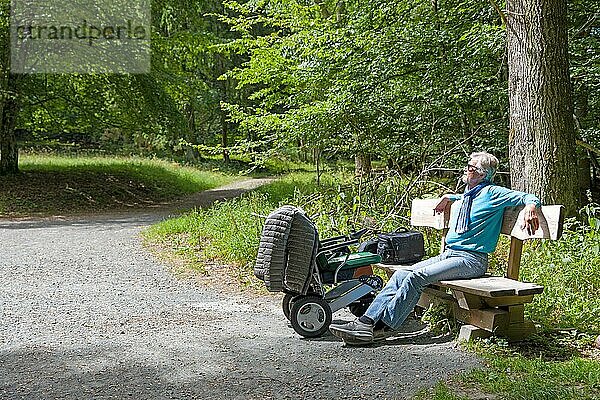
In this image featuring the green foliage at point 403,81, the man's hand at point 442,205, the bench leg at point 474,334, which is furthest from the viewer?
the green foliage at point 403,81

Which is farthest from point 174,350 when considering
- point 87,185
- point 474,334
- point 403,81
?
point 87,185

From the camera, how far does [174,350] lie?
544 cm

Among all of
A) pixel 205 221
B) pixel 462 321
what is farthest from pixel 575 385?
pixel 205 221

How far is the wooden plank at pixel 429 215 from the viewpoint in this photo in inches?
256

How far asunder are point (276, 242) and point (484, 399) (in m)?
2.08

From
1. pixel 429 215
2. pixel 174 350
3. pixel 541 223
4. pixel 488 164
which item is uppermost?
pixel 488 164

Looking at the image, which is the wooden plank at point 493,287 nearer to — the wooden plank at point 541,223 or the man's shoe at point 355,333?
the wooden plank at point 541,223

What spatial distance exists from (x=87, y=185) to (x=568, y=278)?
58.2 feet

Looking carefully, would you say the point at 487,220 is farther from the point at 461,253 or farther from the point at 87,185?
the point at 87,185

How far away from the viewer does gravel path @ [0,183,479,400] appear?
14.8 feet

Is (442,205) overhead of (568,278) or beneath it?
Answer: overhead

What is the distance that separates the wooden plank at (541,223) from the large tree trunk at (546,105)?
7.75 feet

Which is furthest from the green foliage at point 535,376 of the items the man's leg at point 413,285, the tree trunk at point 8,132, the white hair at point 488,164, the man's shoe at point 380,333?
the tree trunk at point 8,132

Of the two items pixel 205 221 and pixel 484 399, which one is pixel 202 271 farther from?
pixel 484 399
